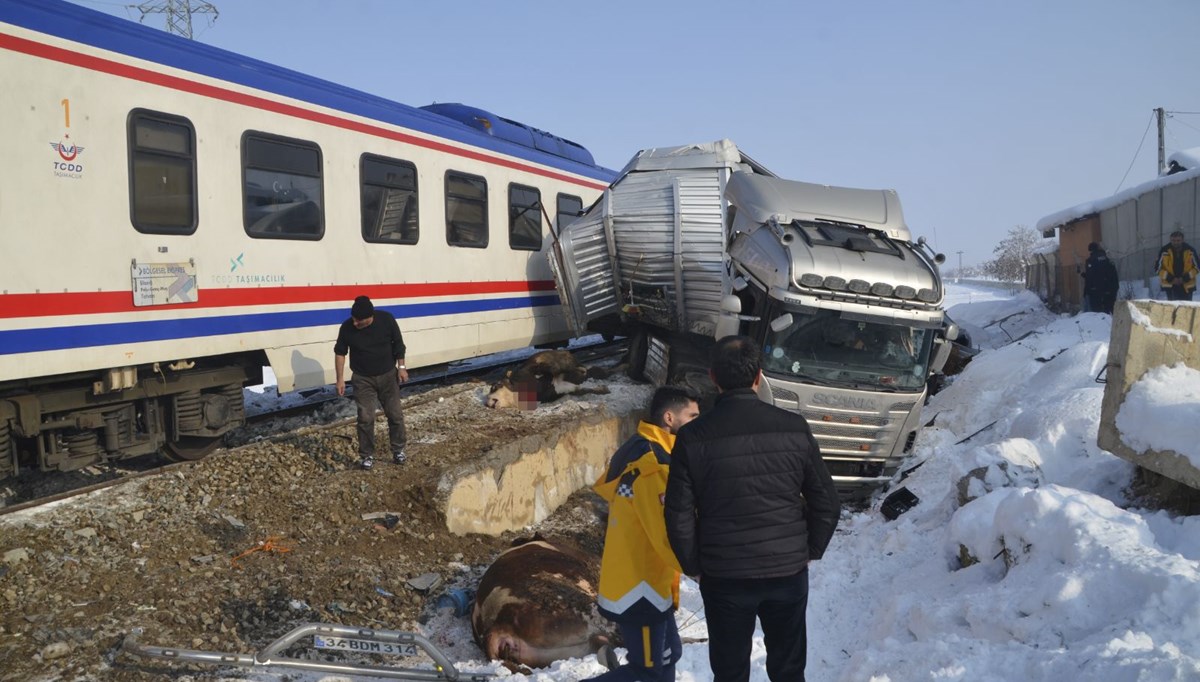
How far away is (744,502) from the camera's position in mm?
3148

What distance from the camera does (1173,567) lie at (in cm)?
392

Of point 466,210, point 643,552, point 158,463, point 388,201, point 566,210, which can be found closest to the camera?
point 643,552

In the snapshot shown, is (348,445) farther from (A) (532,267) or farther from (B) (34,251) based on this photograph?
(A) (532,267)

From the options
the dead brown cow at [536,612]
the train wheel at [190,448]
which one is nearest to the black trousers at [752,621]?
the dead brown cow at [536,612]

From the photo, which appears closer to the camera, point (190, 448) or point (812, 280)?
point (190, 448)

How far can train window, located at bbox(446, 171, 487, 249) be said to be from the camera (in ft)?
34.3

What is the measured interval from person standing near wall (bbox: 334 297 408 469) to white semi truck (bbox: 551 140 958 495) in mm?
3527

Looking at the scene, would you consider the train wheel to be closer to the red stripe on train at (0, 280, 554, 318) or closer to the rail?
the red stripe on train at (0, 280, 554, 318)

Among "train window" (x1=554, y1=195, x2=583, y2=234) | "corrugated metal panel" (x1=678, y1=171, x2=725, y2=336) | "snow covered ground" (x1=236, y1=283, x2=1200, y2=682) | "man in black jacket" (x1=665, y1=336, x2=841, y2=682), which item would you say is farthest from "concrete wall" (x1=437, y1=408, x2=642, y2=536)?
"train window" (x1=554, y1=195, x2=583, y2=234)

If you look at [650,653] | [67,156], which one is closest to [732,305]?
[650,653]

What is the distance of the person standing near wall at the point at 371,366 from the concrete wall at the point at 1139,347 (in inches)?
231

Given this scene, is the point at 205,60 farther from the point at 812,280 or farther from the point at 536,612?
the point at 812,280

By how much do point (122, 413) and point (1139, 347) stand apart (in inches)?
318

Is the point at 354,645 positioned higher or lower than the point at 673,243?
lower
